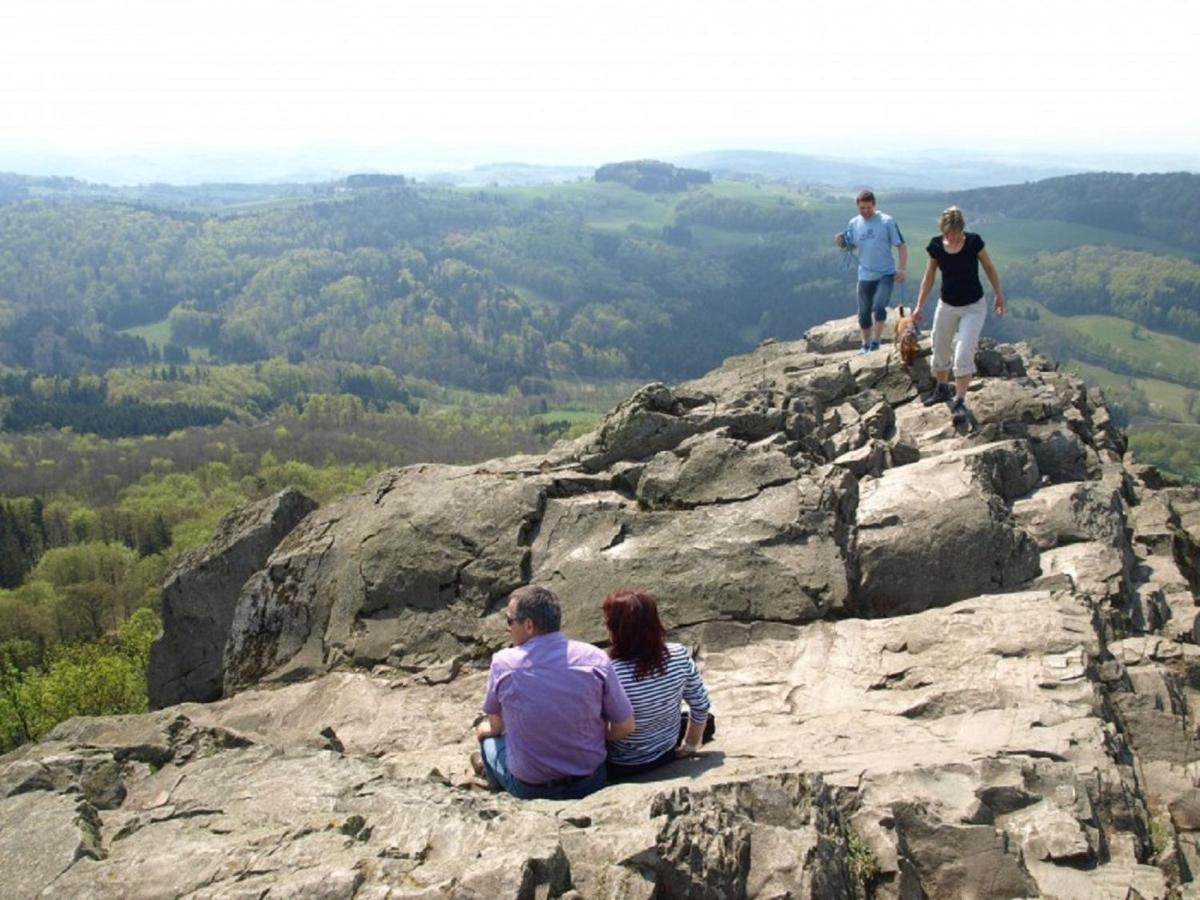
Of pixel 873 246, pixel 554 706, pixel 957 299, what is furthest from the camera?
pixel 873 246

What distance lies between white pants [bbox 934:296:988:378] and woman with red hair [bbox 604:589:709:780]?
13.8 m

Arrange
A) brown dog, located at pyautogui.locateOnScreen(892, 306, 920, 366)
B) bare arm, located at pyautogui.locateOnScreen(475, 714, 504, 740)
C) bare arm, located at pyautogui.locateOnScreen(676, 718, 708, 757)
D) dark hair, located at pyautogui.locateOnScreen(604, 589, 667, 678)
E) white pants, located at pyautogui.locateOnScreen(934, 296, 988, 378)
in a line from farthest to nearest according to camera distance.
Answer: brown dog, located at pyautogui.locateOnScreen(892, 306, 920, 366)
white pants, located at pyautogui.locateOnScreen(934, 296, 988, 378)
bare arm, located at pyautogui.locateOnScreen(676, 718, 708, 757)
bare arm, located at pyautogui.locateOnScreen(475, 714, 504, 740)
dark hair, located at pyautogui.locateOnScreen(604, 589, 667, 678)

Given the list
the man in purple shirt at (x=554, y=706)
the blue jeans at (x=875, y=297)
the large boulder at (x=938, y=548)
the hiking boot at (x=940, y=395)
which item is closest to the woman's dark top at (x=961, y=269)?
the hiking boot at (x=940, y=395)

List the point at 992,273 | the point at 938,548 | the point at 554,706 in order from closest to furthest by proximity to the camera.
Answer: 1. the point at 554,706
2. the point at 938,548
3. the point at 992,273

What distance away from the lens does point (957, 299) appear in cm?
2141

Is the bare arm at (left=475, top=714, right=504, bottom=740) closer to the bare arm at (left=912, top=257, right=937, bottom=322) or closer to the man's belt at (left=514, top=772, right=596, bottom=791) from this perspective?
the man's belt at (left=514, top=772, right=596, bottom=791)

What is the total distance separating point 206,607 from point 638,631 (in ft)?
58.0

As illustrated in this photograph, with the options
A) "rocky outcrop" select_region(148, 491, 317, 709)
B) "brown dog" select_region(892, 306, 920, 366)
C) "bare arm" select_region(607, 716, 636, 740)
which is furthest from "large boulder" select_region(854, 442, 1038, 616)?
"rocky outcrop" select_region(148, 491, 317, 709)

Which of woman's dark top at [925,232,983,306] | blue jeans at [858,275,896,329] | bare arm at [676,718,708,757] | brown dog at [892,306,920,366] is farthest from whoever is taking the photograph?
blue jeans at [858,275,896,329]

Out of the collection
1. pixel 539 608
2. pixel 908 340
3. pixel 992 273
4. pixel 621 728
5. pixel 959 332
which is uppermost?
pixel 992 273

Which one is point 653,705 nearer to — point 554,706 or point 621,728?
point 621,728

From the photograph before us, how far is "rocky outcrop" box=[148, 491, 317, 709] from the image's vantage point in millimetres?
24422

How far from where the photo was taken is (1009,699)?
12.5 meters

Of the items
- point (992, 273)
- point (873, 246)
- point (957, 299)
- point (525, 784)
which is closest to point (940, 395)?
point (957, 299)
